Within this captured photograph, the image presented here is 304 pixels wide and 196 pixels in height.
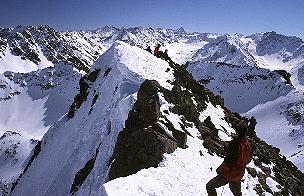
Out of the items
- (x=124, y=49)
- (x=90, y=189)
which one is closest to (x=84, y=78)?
(x=124, y=49)

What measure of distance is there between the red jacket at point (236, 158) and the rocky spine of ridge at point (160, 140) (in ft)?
19.8

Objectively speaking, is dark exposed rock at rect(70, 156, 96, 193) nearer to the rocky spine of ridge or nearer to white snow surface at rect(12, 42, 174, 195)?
white snow surface at rect(12, 42, 174, 195)

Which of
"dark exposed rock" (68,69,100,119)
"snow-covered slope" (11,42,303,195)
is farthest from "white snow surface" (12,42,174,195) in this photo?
"dark exposed rock" (68,69,100,119)

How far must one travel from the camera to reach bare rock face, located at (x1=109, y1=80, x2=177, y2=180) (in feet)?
59.9

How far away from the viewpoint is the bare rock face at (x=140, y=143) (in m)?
18.3

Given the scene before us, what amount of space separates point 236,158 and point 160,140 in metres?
7.33

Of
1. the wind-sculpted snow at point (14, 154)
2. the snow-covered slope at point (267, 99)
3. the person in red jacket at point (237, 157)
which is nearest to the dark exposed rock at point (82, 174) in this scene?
the person in red jacket at point (237, 157)

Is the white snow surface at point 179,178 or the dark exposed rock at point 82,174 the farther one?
the dark exposed rock at point 82,174

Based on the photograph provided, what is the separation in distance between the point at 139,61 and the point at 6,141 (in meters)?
147

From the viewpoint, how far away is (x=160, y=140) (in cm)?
1892

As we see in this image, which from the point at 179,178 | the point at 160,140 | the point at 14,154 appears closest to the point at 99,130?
the point at 160,140

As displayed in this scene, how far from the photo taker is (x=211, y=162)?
69.5 feet

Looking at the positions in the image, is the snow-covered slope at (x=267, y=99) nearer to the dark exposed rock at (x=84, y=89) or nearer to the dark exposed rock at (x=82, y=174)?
the dark exposed rock at (x=84, y=89)

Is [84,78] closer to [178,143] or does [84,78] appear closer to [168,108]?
[168,108]
